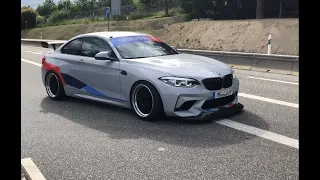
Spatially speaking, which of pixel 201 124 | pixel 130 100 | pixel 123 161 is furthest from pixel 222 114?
pixel 123 161

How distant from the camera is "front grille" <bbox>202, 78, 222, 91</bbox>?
5742 mm

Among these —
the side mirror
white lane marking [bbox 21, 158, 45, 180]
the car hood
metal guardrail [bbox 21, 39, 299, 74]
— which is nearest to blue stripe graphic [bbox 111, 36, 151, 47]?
the side mirror

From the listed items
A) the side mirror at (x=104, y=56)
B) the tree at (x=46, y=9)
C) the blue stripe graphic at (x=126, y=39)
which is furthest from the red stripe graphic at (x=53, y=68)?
the tree at (x=46, y=9)

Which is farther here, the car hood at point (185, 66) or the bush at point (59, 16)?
the bush at point (59, 16)

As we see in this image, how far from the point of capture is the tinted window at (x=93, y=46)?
22.8 feet

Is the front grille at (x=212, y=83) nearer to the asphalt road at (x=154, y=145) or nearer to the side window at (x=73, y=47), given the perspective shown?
the asphalt road at (x=154, y=145)

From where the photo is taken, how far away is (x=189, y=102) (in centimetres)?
576

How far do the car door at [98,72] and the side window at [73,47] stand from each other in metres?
0.15

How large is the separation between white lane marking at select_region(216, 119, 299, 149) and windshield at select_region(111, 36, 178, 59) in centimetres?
186

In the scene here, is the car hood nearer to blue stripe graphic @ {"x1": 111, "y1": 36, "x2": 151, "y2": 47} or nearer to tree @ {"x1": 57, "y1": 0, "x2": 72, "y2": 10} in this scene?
blue stripe graphic @ {"x1": 111, "y1": 36, "x2": 151, "y2": 47}
